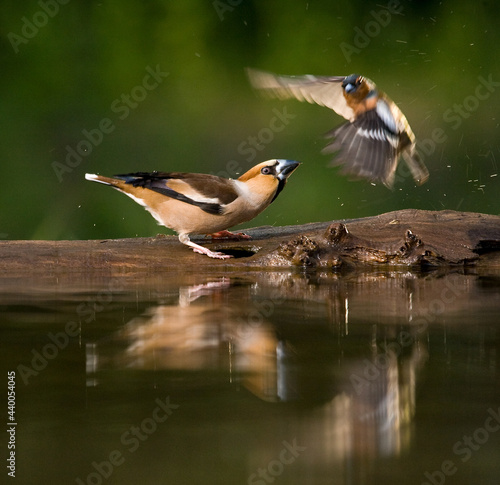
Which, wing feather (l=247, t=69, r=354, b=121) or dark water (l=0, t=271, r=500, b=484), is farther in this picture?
wing feather (l=247, t=69, r=354, b=121)

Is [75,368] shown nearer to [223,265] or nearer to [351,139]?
[223,265]

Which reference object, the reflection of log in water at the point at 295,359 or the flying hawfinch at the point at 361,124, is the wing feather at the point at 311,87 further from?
the reflection of log in water at the point at 295,359

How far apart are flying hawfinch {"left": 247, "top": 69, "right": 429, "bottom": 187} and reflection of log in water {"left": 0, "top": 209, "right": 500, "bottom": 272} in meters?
0.35

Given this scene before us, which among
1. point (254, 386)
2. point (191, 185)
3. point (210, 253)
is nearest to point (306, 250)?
point (210, 253)

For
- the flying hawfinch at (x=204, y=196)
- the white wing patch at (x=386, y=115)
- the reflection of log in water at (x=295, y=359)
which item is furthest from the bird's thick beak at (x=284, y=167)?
the reflection of log in water at (x=295, y=359)

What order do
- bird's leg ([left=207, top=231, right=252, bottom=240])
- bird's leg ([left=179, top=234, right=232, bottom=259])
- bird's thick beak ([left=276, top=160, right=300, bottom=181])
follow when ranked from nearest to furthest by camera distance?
bird's leg ([left=179, top=234, right=232, bottom=259]) → bird's thick beak ([left=276, top=160, right=300, bottom=181]) → bird's leg ([left=207, top=231, right=252, bottom=240])

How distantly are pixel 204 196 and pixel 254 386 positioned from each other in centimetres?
277

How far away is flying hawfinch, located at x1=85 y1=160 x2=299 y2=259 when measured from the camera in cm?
510

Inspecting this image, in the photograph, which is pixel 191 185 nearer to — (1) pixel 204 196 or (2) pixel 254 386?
(1) pixel 204 196

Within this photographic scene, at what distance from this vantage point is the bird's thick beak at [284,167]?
17.2 ft

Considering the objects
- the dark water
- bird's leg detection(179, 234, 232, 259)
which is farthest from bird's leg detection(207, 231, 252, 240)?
the dark water

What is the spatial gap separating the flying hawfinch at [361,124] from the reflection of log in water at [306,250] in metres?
0.35

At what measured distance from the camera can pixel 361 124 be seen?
510 cm

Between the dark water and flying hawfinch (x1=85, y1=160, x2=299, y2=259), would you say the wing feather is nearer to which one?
flying hawfinch (x1=85, y1=160, x2=299, y2=259)
